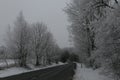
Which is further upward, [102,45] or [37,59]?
[102,45]

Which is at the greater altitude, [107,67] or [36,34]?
[36,34]

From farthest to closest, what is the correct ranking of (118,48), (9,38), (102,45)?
(9,38)
(102,45)
(118,48)

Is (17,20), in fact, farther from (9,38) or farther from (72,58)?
(72,58)

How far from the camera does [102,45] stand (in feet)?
34.4

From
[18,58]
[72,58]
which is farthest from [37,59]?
[72,58]

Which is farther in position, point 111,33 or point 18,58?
point 18,58

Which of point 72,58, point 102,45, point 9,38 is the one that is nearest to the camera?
point 102,45

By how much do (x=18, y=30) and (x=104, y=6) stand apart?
112ft

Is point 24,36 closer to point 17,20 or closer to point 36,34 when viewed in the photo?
point 17,20

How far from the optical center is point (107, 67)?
416 inches

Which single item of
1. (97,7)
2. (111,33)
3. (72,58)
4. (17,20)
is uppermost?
(17,20)

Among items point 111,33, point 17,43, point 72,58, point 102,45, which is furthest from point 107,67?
point 72,58

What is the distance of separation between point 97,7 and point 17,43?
33496 millimetres

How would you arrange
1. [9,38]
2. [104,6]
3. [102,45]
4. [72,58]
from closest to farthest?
[102,45]
[104,6]
[9,38]
[72,58]
